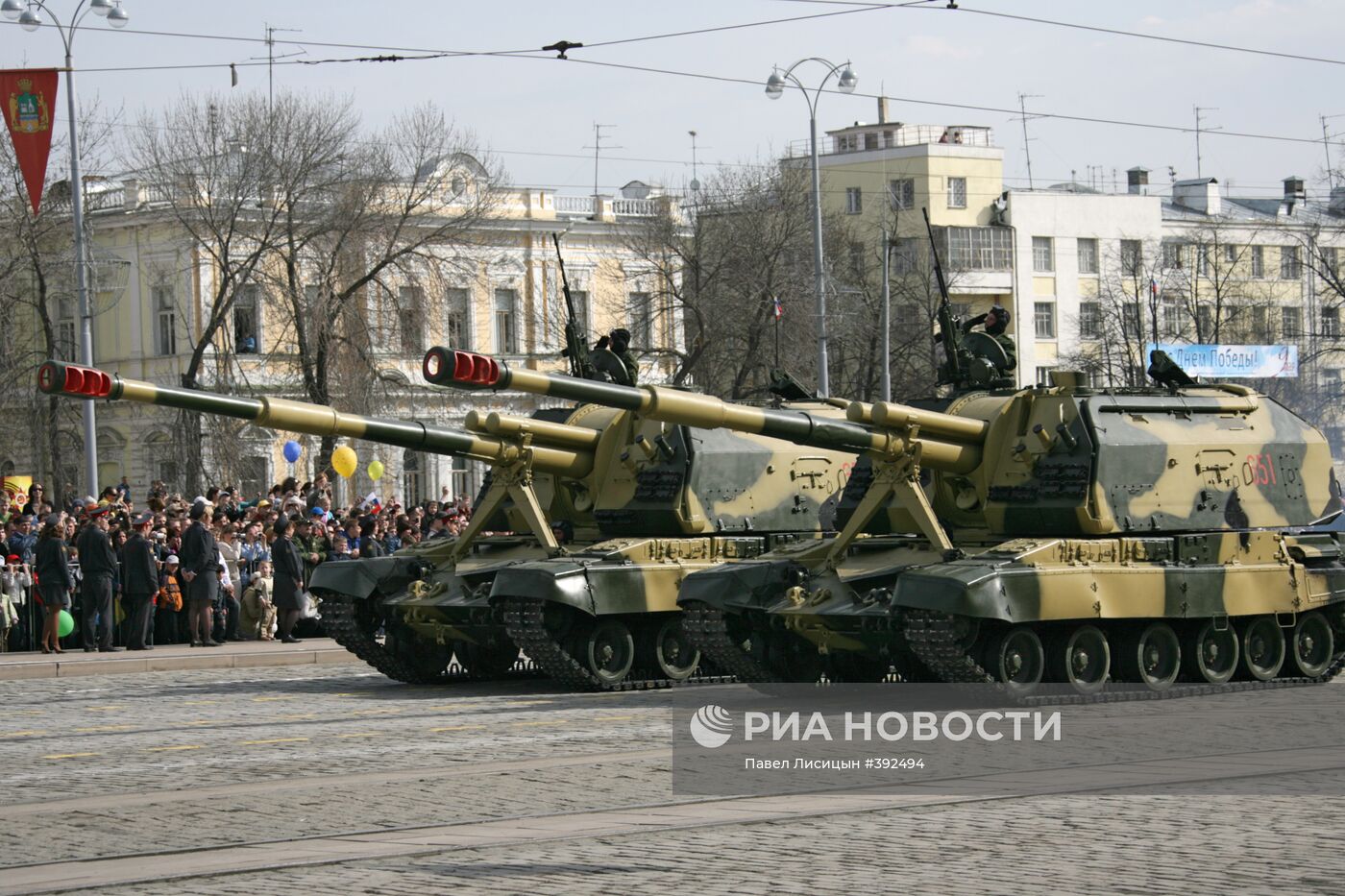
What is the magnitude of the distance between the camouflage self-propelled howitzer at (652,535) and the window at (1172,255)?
2015 inches

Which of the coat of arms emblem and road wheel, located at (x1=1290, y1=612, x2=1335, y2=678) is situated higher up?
the coat of arms emblem

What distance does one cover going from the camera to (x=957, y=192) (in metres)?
72.9

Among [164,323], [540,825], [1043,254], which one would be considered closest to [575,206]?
[164,323]

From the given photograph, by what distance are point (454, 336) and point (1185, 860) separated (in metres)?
47.1

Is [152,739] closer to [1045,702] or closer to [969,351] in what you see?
[1045,702]

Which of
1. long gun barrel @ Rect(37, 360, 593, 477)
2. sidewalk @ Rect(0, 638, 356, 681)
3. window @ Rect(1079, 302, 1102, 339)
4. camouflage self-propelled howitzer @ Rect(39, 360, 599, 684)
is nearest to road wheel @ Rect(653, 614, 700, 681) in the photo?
camouflage self-propelled howitzer @ Rect(39, 360, 599, 684)

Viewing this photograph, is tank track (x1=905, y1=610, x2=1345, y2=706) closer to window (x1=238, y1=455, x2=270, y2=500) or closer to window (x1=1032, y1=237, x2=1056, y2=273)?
window (x1=238, y1=455, x2=270, y2=500)

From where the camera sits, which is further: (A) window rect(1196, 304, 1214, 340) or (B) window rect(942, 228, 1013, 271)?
(B) window rect(942, 228, 1013, 271)

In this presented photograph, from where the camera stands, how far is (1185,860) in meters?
9.39

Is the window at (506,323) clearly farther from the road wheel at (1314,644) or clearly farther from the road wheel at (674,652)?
the road wheel at (1314,644)

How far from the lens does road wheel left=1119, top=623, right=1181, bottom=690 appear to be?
17.9 meters

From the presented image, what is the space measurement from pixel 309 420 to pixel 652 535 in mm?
3934

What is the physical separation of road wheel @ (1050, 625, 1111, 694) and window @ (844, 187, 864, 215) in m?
55.6

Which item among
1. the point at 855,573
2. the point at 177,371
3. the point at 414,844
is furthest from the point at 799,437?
the point at 177,371
